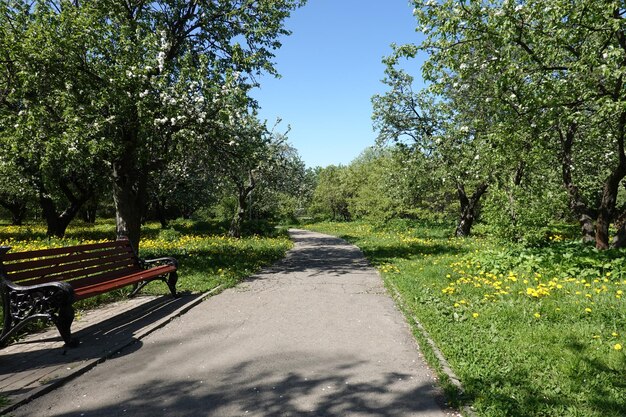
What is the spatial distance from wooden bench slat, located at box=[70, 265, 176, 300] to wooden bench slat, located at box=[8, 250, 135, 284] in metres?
0.24

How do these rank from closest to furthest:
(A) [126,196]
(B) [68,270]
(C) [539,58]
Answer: (B) [68,270] < (C) [539,58] < (A) [126,196]

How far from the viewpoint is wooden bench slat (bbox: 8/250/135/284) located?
17.4 feet

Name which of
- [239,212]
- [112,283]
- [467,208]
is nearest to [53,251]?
[112,283]

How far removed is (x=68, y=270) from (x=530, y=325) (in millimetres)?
7138

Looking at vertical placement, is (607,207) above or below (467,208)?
above

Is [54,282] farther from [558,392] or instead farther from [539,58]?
[539,58]

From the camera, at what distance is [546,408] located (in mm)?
3420

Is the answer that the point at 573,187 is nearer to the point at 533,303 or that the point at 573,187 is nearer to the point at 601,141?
the point at 601,141

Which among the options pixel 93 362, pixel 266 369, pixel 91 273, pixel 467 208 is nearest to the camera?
pixel 266 369

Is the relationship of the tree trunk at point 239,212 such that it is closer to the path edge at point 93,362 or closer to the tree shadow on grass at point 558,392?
the path edge at point 93,362

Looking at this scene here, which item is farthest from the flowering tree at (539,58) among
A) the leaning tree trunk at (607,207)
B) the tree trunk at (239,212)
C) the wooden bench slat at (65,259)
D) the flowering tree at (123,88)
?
the tree trunk at (239,212)

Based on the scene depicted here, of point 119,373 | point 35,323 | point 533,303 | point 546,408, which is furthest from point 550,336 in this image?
point 35,323

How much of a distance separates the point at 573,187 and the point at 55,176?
65.9ft

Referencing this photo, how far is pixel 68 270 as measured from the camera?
609cm
